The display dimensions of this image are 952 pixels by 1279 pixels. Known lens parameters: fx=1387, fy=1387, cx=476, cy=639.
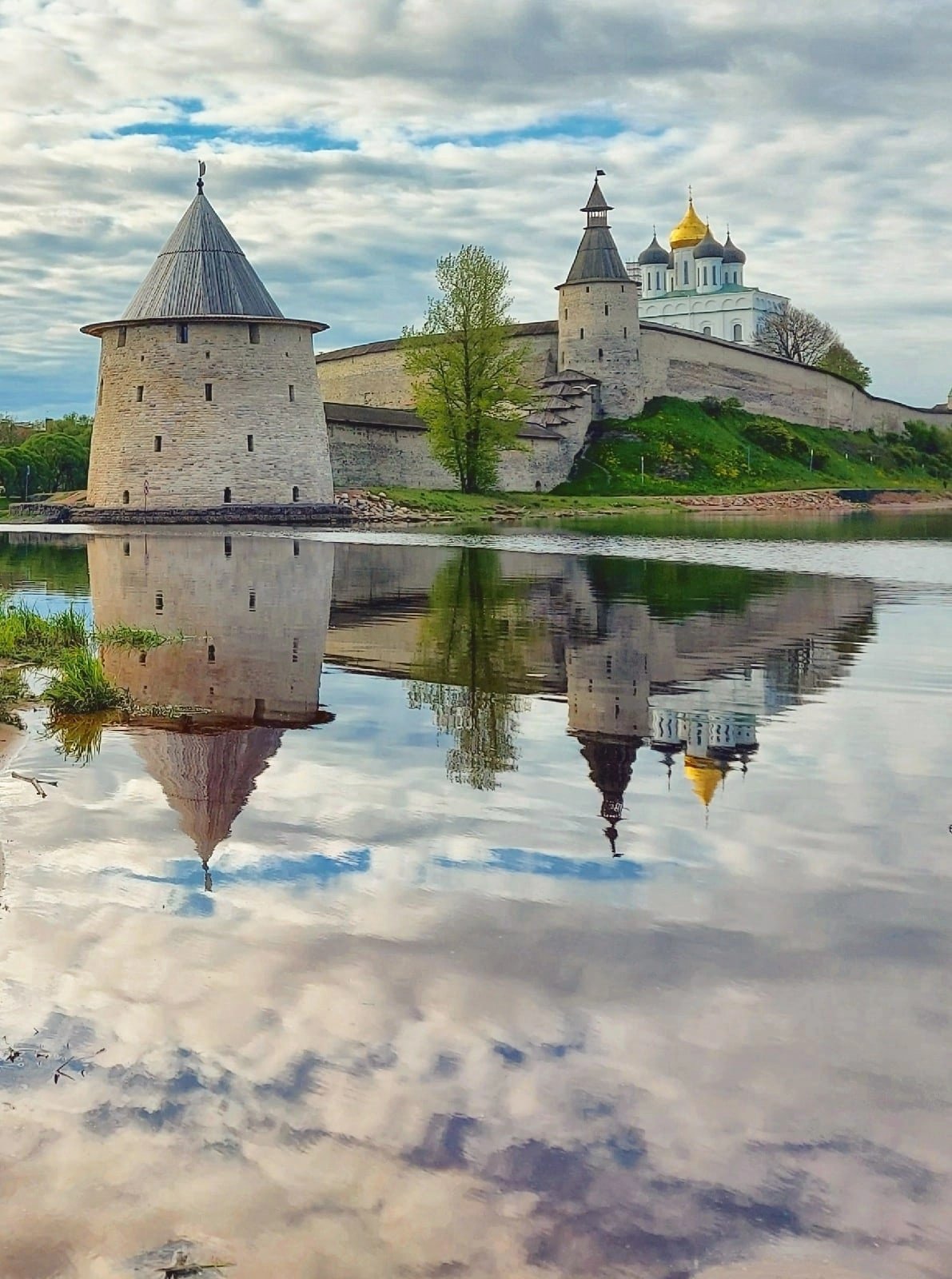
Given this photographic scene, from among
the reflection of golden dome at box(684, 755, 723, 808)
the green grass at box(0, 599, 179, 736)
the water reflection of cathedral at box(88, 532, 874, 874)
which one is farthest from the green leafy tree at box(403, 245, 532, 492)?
the reflection of golden dome at box(684, 755, 723, 808)

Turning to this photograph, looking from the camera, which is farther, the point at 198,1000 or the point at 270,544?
the point at 270,544

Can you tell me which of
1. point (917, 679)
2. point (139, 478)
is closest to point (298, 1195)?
point (917, 679)

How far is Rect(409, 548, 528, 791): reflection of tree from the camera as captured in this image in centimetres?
674

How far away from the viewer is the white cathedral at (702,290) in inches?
3575

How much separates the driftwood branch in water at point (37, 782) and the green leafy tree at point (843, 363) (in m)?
75.3

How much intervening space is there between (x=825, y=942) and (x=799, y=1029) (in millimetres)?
646

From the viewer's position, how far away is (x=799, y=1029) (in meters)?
3.37

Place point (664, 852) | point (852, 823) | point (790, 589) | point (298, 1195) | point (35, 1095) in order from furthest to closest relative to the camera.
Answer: point (790, 589)
point (852, 823)
point (664, 852)
point (35, 1095)
point (298, 1195)

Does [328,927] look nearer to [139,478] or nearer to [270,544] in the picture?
[270,544]

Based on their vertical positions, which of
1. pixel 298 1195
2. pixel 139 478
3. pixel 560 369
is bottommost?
pixel 298 1195

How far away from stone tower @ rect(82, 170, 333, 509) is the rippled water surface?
29496mm

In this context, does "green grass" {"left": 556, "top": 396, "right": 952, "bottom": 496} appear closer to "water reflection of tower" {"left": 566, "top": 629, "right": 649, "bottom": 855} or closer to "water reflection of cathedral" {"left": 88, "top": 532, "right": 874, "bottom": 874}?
"water reflection of cathedral" {"left": 88, "top": 532, "right": 874, "bottom": 874}

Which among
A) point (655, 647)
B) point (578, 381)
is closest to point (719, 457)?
point (578, 381)

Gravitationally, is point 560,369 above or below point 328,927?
above
